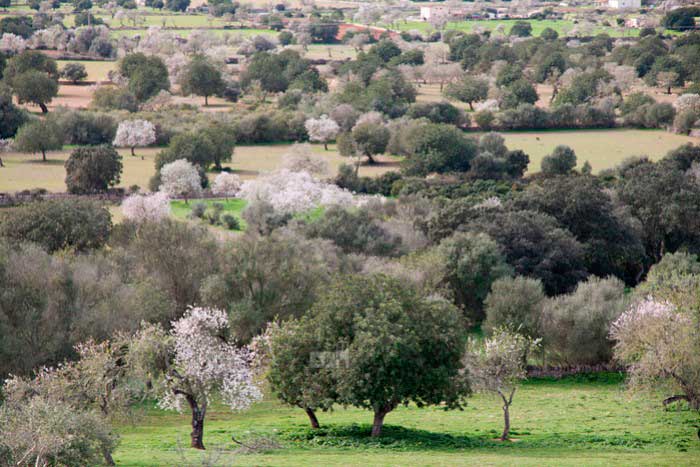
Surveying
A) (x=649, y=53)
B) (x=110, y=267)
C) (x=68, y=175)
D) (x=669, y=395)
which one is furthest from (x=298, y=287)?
(x=649, y=53)

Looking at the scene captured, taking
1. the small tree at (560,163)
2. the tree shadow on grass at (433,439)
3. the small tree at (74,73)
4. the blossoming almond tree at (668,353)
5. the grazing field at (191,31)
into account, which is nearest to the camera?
the tree shadow on grass at (433,439)

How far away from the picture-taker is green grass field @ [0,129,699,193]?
80.9 meters

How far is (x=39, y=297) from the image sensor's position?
39125 mm

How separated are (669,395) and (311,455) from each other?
48.5 feet

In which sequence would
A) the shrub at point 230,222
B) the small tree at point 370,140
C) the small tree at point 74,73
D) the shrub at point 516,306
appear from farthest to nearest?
the small tree at point 74,73
the small tree at point 370,140
the shrub at point 230,222
the shrub at point 516,306

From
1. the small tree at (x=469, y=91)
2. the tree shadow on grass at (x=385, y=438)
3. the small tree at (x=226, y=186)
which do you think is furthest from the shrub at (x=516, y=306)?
the small tree at (x=469, y=91)

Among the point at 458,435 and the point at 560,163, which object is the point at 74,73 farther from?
the point at 458,435

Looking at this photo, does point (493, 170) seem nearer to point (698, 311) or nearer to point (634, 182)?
point (634, 182)

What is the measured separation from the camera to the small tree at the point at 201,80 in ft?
406

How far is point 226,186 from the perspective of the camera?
3086 inches

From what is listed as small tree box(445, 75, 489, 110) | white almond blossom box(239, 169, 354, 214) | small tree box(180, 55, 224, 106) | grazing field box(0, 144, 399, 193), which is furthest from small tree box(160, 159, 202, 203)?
small tree box(445, 75, 489, 110)

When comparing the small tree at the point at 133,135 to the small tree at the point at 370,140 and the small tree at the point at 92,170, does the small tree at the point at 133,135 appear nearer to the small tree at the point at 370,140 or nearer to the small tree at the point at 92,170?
the small tree at the point at 92,170

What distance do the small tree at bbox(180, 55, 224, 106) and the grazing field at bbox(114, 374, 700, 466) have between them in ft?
292

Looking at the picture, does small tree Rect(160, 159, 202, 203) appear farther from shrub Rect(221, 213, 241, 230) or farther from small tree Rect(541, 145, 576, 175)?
small tree Rect(541, 145, 576, 175)
